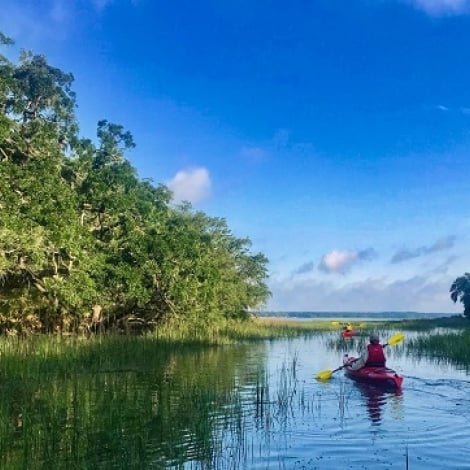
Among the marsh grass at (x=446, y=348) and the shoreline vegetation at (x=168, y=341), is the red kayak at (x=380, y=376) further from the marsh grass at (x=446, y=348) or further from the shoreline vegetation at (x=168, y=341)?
the shoreline vegetation at (x=168, y=341)

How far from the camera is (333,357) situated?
84.2ft

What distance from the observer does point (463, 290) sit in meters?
70.3

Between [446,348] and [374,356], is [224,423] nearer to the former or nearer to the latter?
[374,356]

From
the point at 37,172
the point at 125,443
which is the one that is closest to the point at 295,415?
the point at 125,443

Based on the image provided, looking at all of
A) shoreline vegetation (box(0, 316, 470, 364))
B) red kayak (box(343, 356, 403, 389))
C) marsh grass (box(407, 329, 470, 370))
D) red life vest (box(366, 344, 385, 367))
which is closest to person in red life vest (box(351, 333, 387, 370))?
red life vest (box(366, 344, 385, 367))

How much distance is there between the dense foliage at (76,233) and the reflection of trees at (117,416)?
4.93m

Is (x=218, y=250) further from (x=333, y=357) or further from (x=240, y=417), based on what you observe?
(x=240, y=417)

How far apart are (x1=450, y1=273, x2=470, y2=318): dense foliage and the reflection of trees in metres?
54.9

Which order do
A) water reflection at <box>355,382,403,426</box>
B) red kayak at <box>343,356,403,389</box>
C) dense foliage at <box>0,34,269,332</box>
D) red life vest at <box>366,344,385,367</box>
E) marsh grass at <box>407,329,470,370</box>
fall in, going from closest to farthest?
water reflection at <box>355,382,403,426</box>, red kayak at <box>343,356,403,389</box>, red life vest at <box>366,344,385,367</box>, dense foliage at <box>0,34,269,332</box>, marsh grass at <box>407,329,470,370</box>

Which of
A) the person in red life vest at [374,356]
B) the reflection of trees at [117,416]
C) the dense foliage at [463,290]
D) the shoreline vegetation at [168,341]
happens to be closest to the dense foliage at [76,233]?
the shoreline vegetation at [168,341]

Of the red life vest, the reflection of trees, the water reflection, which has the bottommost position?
the water reflection

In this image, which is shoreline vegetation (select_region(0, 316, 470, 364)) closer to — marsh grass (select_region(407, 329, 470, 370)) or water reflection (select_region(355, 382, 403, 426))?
marsh grass (select_region(407, 329, 470, 370))

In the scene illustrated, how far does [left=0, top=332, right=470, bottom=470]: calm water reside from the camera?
27.1 ft

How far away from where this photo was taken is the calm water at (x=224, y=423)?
8258 mm
